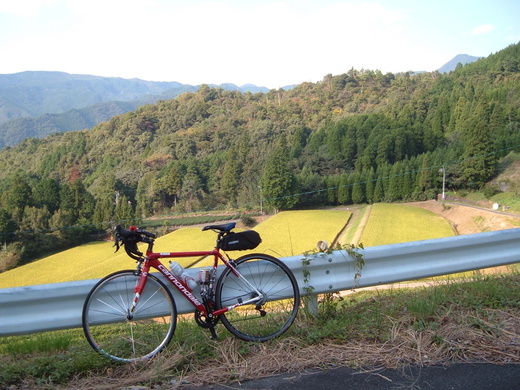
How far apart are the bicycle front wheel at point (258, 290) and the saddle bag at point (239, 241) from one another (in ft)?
0.24

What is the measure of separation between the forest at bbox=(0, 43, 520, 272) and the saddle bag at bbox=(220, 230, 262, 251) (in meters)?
31.3

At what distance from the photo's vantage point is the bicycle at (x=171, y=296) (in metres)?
2.63

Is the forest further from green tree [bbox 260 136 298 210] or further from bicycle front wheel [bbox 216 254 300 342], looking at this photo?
bicycle front wheel [bbox 216 254 300 342]

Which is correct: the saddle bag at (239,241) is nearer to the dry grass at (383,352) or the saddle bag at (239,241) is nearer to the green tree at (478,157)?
the dry grass at (383,352)

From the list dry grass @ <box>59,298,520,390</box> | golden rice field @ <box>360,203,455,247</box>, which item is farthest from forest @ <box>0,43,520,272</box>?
dry grass @ <box>59,298,520,390</box>

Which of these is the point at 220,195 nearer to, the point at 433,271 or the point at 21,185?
the point at 21,185

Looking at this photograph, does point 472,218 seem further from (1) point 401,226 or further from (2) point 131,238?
(2) point 131,238

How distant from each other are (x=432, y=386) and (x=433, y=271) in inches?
49.2

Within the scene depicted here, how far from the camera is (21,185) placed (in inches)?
1638

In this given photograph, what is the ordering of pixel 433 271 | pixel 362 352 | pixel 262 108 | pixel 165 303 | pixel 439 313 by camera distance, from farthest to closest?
pixel 262 108
pixel 433 271
pixel 439 313
pixel 165 303
pixel 362 352

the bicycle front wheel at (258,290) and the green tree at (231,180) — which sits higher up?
the bicycle front wheel at (258,290)

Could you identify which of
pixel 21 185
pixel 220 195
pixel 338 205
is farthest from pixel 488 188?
pixel 21 185

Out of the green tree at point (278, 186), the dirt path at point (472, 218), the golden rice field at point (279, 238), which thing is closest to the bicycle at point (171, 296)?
the golden rice field at point (279, 238)

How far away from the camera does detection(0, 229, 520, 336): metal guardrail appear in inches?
102
